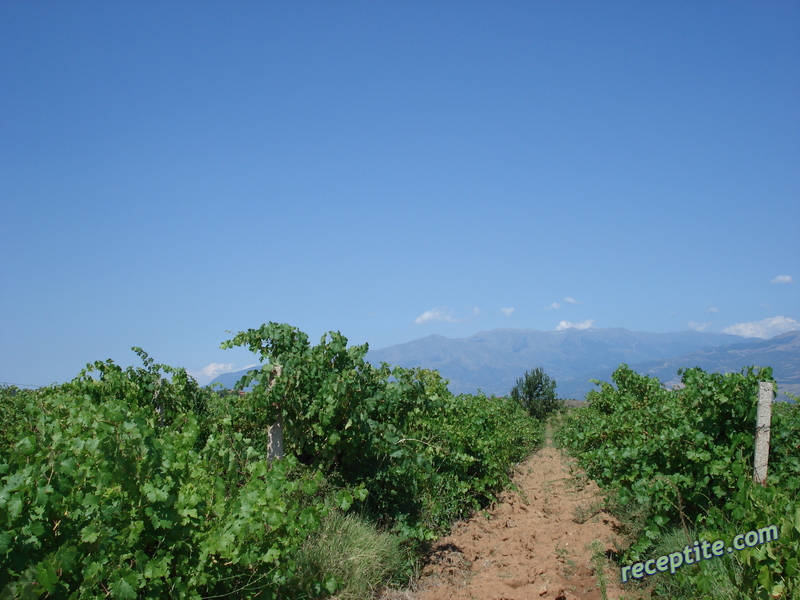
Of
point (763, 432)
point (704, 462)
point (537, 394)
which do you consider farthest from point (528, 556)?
point (537, 394)

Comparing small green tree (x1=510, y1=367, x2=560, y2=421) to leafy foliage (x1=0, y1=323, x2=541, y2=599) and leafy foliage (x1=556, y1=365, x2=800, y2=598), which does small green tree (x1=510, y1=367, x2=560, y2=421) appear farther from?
leafy foliage (x1=556, y1=365, x2=800, y2=598)

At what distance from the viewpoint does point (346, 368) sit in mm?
5824

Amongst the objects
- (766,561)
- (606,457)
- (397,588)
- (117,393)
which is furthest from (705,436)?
(117,393)

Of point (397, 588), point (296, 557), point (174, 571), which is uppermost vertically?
point (174, 571)

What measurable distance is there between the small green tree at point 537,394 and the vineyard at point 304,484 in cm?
2425

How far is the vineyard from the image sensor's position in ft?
8.81

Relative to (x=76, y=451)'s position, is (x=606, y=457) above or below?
below

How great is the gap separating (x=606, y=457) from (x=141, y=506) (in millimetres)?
4899

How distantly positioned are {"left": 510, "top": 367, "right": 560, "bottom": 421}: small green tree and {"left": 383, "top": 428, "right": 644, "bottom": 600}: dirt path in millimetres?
23695

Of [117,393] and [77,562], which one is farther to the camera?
[117,393]

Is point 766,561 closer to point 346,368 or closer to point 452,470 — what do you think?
point 346,368

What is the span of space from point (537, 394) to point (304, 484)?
31.6m

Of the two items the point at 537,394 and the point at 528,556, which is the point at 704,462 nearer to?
the point at 528,556

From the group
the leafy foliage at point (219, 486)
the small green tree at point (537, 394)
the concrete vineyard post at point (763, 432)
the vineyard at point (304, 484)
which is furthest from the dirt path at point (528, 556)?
the small green tree at point (537, 394)
